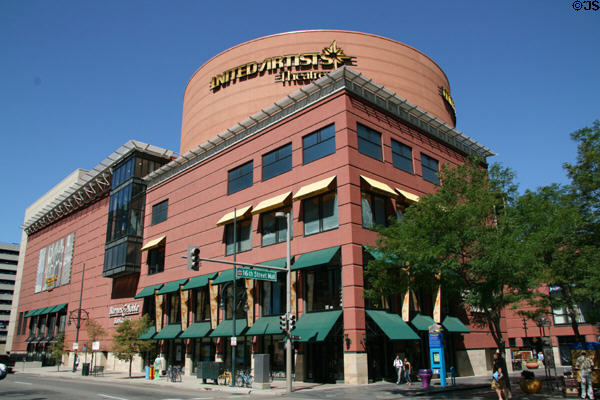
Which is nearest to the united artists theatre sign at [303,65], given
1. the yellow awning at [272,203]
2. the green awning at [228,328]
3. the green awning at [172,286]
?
the yellow awning at [272,203]

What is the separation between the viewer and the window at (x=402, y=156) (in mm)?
35125

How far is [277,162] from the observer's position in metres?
35.5

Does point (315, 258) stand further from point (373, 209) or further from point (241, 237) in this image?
point (241, 237)

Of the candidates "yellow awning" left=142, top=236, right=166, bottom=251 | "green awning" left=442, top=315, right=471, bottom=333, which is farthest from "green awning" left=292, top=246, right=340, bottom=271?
"yellow awning" left=142, top=236, right=166, bottom=251

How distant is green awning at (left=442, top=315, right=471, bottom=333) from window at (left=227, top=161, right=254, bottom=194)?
60.0 feet

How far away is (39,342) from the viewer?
7094 centimetres

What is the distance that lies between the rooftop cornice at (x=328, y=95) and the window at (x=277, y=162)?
2550mm

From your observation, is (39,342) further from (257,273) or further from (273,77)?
(257,273)

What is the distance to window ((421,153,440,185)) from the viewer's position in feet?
125

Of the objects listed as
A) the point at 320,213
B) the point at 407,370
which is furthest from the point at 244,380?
the point at 320,213

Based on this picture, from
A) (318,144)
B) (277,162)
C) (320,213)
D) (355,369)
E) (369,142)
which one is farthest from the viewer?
(277,162)

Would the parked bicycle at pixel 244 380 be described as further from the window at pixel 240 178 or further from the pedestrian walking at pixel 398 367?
the window at pixel 240 178

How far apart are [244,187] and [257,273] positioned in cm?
1363

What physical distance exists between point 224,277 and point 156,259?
1520 centimetres
